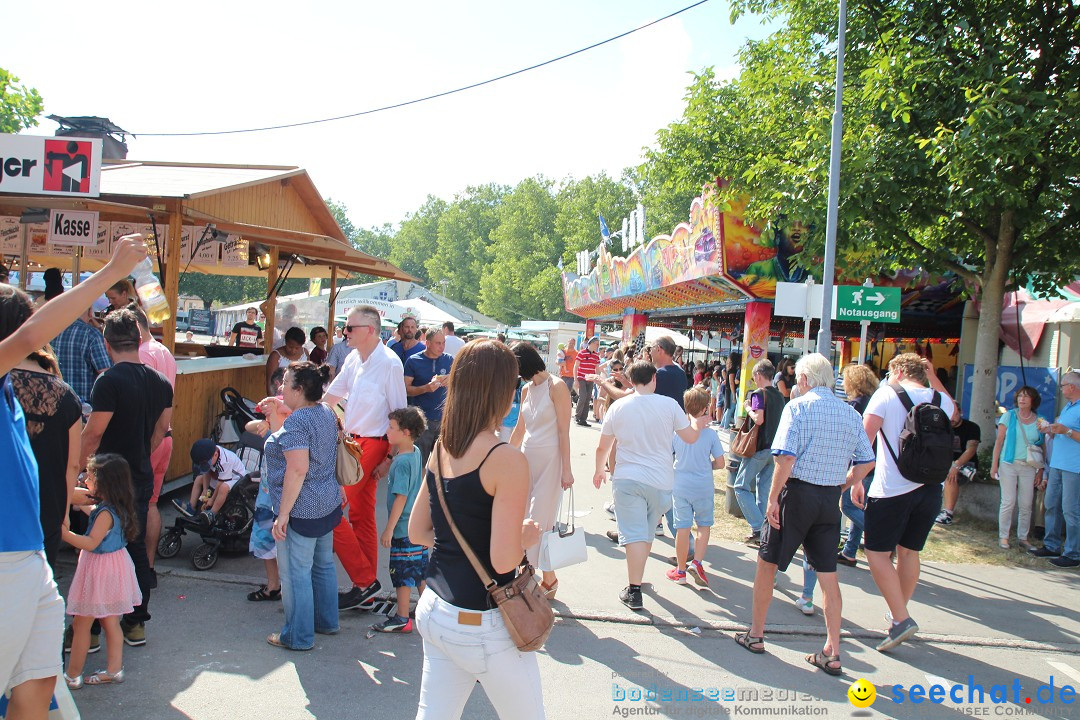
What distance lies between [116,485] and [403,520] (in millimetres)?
1661

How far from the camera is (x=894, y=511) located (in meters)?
4.99

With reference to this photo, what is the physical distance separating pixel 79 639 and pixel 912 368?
526 cm

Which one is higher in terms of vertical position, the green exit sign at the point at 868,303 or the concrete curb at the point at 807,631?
the green exit sign at the point at 868,303

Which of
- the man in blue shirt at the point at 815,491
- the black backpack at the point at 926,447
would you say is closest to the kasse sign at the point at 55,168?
the man in blue shirt at the point at 815,491

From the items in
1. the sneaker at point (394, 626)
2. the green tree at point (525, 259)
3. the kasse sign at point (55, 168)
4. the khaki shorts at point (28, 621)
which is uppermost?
the green tree at point (525, 259)

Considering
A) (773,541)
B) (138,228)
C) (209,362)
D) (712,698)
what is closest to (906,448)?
(773,541)

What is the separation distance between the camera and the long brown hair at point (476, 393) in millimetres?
2566

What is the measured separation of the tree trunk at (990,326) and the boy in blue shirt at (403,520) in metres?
7.99

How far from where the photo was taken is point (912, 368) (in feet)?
17.3

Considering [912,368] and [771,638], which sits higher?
[912,368]

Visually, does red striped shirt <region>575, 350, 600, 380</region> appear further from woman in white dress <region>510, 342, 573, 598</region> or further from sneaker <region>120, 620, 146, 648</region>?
sneaker <region>120, 620, 146, 648</region>

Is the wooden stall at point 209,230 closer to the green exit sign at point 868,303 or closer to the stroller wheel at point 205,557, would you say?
the stroller wheel at point 205,557

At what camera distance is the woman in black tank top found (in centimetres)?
247

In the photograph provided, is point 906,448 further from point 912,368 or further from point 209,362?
point 209,362
